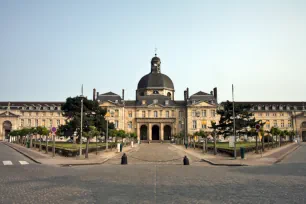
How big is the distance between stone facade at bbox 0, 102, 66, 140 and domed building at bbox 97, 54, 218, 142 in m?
17.6

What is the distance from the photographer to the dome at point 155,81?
11169 cm

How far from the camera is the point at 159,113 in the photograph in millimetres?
105500

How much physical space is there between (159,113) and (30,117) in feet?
154

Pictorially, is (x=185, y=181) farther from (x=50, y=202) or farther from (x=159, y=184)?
(x=50, y=202)

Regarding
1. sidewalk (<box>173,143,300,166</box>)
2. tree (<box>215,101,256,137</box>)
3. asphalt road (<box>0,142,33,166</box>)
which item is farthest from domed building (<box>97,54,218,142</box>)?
asphalt road (<box>0,142,33,166</box>)

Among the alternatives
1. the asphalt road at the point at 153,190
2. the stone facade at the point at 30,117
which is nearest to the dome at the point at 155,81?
the stone facade at the point at 30,117

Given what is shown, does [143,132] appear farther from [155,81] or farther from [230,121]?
[230,121]

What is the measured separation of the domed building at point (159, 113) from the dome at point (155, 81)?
0.98 meters

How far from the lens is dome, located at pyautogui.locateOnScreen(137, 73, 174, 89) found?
111688mm

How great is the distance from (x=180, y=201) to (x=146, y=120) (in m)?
94.2

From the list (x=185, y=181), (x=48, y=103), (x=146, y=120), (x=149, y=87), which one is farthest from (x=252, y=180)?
(x=48, y=103)

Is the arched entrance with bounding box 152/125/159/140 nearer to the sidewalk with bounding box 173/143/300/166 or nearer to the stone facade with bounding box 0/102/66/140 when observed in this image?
the stone facade with bounding box 0/102/66/140

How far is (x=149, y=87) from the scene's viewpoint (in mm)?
111250

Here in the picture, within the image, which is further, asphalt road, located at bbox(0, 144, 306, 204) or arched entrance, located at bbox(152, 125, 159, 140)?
arched entrance, located at bbox(152, 125, 159, 140)
